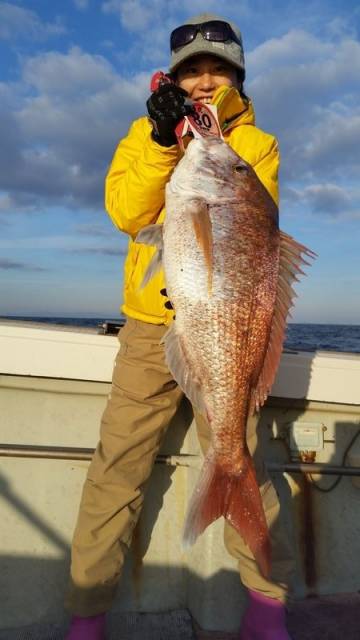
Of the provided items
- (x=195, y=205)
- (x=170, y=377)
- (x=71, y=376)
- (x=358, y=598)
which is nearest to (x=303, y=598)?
(x=358, y=598)

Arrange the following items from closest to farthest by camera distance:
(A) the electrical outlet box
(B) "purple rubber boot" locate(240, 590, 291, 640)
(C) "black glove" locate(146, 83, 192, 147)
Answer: (C) "black glove" locate(146, 83, 192, 147)
(B) "purple rubber boot" locate(240, 590, 291, 640)
(A) the electrical outlet box

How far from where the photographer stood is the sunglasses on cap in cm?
308

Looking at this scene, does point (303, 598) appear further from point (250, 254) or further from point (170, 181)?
point (170, 181)

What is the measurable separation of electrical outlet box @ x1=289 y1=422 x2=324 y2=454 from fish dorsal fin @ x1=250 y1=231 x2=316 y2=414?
3.61ft

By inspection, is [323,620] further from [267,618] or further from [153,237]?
[153,237]

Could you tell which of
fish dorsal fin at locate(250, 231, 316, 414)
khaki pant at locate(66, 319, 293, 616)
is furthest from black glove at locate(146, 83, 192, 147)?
khaki pant at locate(66, 319, 293, 616)

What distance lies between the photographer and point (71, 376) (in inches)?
127

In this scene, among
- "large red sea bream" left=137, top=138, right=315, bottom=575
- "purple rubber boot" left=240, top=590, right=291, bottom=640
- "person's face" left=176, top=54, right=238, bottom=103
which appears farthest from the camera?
"person's face" left=176, top=54, right=238, bottom=103

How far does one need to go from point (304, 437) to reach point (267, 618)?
1183 mm

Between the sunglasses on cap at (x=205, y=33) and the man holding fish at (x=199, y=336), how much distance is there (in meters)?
0.02

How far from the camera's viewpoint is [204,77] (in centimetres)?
320

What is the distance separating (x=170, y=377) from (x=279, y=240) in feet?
3.25

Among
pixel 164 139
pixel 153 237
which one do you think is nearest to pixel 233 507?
pixel 153 237

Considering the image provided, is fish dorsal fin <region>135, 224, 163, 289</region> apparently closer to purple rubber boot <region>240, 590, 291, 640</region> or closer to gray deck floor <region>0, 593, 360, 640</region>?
purple rubber boot <region>240, 590, 291, 640</region>
